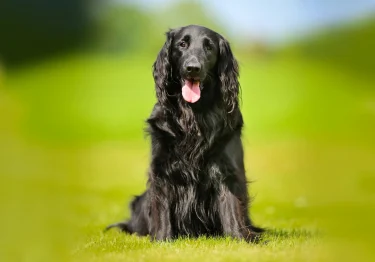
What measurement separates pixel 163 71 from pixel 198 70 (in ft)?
1.18

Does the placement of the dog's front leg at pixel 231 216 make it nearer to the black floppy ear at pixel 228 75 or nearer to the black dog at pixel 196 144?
the black dog at pixel 196 144

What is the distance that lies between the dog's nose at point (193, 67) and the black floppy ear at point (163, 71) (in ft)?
0.98

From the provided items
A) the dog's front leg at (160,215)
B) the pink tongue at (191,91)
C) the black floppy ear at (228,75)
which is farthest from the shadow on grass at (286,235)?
the pink tongue at (191,91)

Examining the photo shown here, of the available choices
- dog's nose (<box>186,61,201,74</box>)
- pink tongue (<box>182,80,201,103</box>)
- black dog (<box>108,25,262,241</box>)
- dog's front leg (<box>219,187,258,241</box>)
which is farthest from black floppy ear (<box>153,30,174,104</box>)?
dog's front leg (<box>219,187,258,241</box>)

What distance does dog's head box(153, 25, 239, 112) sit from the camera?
3.87 m

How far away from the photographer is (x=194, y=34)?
3904 mm

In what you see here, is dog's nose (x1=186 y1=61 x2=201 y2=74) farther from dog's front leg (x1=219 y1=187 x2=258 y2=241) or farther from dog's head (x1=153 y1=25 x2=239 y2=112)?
dog's front leg (x1=219 y1=187 x2=258 y2=241)

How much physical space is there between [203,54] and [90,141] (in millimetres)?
998

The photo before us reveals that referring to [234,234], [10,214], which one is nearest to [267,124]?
[234,234]

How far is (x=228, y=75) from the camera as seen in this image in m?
4.10

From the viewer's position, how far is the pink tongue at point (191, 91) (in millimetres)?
3900

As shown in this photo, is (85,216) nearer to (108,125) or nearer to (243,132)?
(108,125)

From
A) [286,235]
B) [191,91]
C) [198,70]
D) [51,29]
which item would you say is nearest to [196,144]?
[191,91]

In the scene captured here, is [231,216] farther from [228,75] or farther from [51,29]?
[51,29]
